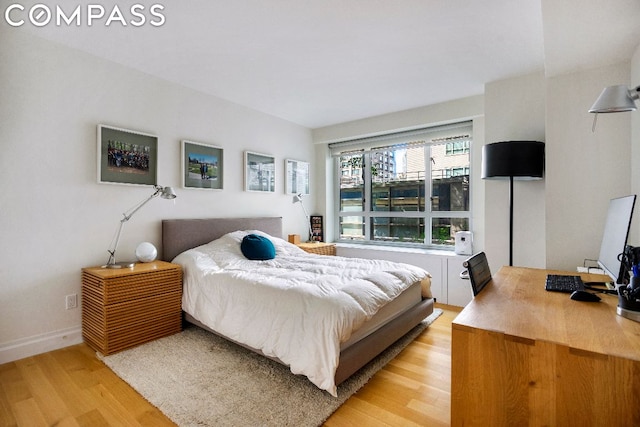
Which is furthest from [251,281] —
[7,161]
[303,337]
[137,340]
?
[7,161]

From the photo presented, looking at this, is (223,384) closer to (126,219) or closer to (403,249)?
(126,219)

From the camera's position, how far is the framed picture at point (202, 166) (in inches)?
137

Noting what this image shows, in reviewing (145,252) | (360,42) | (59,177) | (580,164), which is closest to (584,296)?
(580,164)

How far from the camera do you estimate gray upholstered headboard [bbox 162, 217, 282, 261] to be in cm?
323

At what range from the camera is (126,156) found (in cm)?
298

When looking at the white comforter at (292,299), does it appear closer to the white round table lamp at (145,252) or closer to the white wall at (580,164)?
the white round table lamp at (145,252)

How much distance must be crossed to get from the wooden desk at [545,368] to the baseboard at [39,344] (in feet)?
9.98

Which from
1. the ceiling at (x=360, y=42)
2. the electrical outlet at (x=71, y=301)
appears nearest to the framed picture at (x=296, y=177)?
the ceiling at (x=360, y=42)

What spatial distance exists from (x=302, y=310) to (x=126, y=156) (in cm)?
234

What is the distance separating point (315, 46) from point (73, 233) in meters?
2.63

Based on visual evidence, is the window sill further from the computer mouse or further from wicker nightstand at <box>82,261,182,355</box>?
wicker nightstand at <box>82,261,182,355</box>

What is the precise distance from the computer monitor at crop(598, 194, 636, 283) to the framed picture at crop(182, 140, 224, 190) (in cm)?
356

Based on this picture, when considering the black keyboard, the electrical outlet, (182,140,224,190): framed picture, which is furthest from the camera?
(182,140,224,190): framed picture

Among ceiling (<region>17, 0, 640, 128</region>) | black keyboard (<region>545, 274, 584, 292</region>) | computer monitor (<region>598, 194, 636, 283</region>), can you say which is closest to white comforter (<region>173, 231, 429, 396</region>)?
black keyboard (<region>545, 274, 584, 292</region>)
